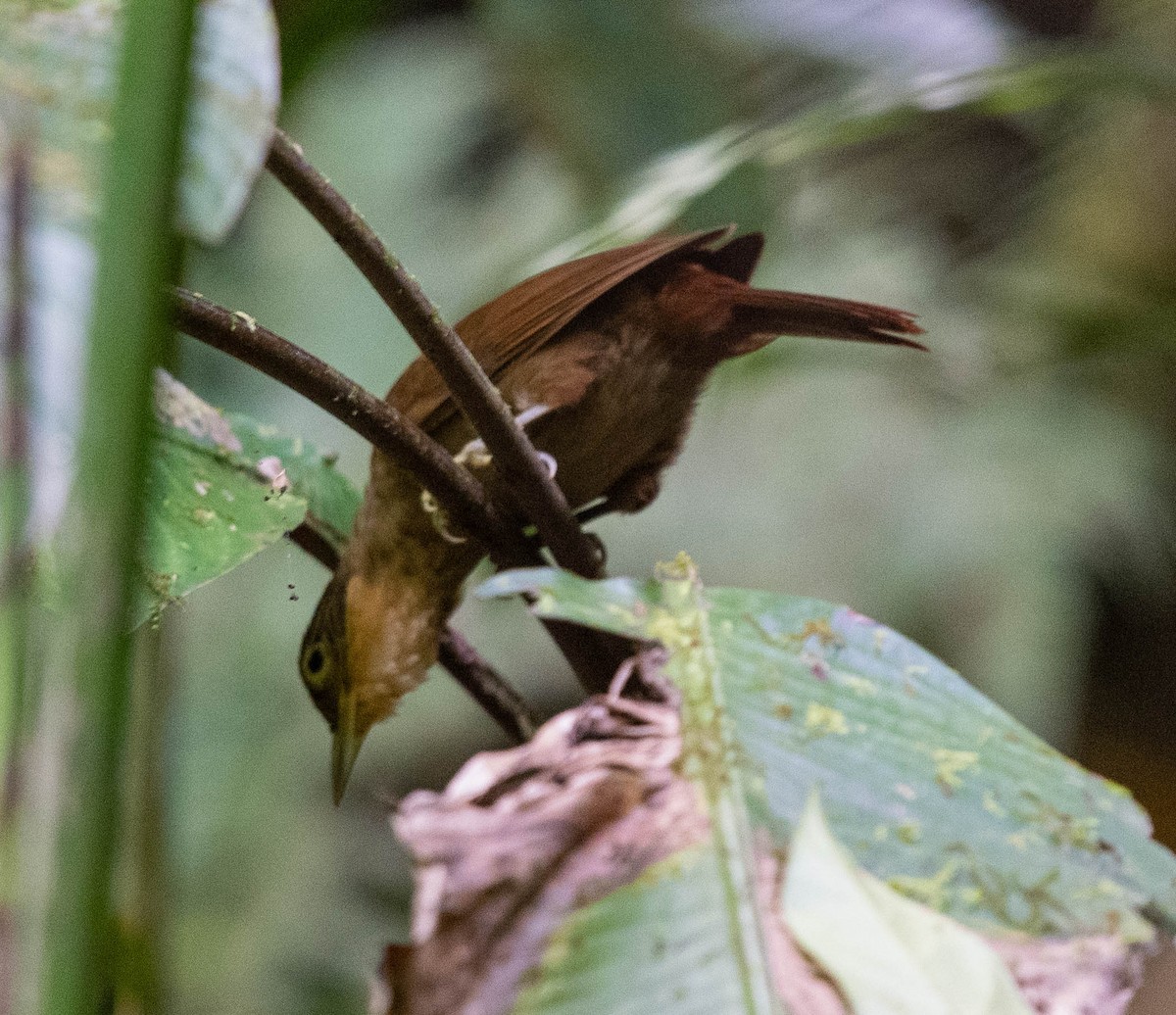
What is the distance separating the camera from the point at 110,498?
0.86 feet

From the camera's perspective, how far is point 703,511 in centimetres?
64

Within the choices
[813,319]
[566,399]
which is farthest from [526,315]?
[813,319]

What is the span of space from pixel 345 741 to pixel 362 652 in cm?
5

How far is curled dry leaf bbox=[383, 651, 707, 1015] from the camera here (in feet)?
1.54

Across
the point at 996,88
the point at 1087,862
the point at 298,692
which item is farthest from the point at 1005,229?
the point at 298,692

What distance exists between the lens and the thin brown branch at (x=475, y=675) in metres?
0.63

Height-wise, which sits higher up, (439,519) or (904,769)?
(439,519)

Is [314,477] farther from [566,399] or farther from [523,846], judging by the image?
[523,846]

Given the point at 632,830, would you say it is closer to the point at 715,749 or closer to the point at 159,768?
the point at 715,749

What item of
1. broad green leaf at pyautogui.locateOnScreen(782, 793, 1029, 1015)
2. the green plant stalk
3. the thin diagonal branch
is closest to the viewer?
the green plant stalk

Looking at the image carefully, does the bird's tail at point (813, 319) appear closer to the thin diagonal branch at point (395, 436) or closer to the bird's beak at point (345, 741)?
the thin diagonal branch at point (395, 436)

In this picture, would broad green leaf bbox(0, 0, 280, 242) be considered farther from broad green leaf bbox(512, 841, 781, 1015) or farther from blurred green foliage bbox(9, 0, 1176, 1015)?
broad green leaf bbox(512, 841, 781, 1015)

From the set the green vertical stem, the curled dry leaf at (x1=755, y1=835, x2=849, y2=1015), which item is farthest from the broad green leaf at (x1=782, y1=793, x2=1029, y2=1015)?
the green vertical stem

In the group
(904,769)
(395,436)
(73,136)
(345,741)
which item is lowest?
(904,769)
